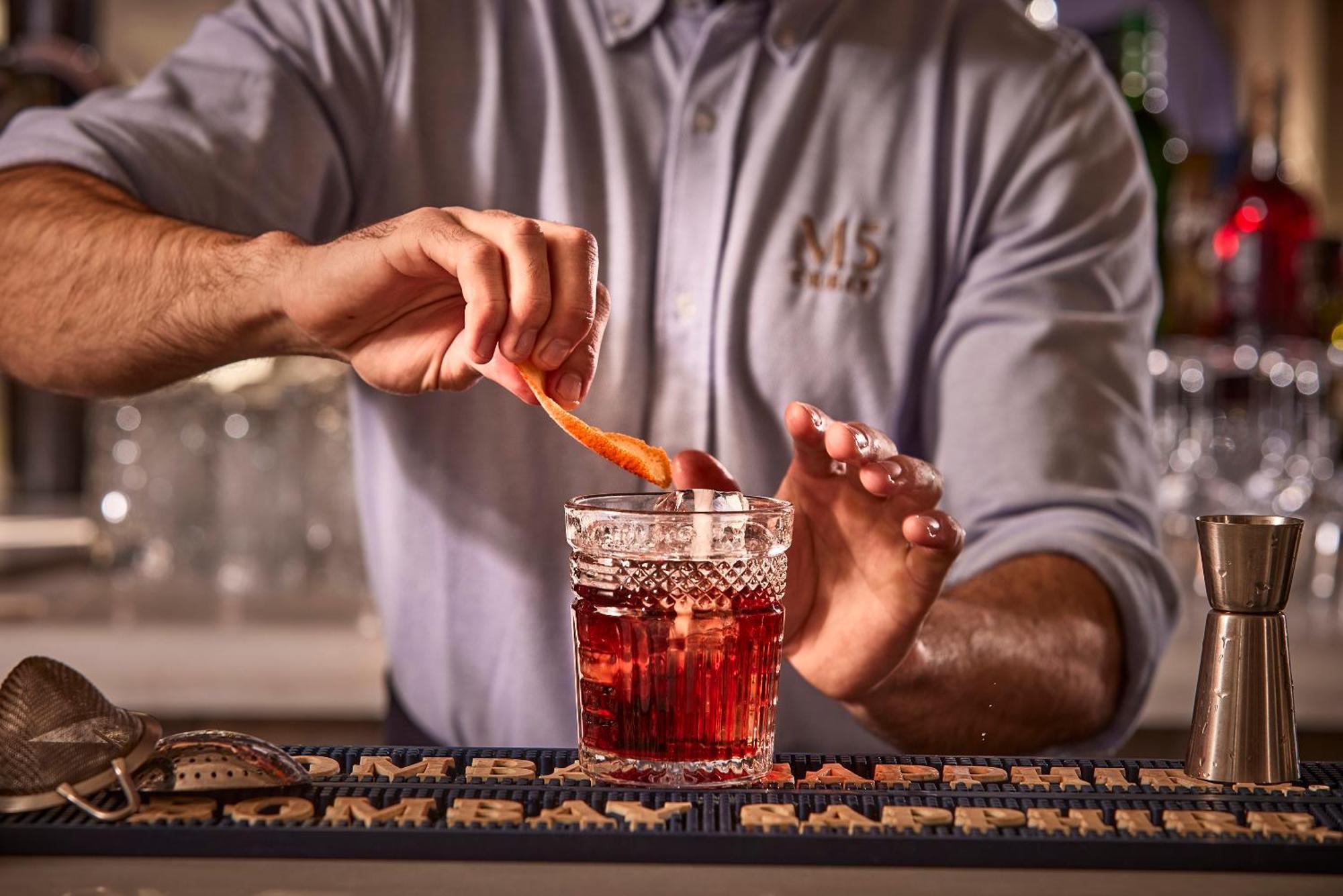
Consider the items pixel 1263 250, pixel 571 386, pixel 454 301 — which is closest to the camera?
pixel 571 386

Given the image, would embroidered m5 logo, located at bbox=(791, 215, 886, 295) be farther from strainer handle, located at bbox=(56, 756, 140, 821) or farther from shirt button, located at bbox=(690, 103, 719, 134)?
strainer handle, located at bbox=(56, 756, 140, 821)

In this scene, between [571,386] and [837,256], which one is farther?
[837,256]

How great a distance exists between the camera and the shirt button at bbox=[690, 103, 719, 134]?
1622 millimetres

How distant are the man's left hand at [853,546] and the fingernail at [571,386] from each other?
92 millimetres

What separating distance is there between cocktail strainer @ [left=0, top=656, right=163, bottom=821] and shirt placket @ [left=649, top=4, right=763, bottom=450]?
79cm

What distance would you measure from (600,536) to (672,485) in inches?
4.4

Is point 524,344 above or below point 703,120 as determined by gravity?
below

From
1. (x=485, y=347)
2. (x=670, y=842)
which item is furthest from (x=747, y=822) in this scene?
(x=485, y=347)

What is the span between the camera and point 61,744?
870mm

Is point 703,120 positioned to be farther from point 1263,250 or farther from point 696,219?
point 1263,250

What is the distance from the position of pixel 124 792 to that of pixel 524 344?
37 centimetres

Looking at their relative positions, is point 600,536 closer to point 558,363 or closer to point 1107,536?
point 558,363

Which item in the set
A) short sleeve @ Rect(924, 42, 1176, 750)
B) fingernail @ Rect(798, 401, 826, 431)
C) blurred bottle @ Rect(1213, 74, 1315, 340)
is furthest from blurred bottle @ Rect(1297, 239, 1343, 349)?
fingernail @ Rect(798, 401, 826, 431)

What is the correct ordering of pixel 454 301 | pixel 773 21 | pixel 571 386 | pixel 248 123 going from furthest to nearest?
pixel 773 21, pixel 248 123, pixel 454 301, pixel 571 386
